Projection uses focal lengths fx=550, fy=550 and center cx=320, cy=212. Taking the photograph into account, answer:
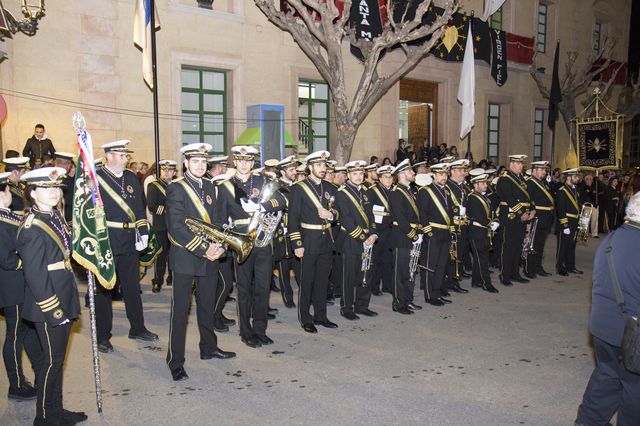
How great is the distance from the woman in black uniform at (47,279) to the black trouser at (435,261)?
5.67 metres

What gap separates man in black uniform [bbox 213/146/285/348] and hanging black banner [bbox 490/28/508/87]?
1806cm

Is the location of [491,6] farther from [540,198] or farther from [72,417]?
[72,417]

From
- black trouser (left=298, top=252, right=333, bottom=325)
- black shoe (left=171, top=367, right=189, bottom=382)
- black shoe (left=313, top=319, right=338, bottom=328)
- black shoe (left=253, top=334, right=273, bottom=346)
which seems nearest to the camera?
black shoe (left=171, top=367, right=189, bottom=382)

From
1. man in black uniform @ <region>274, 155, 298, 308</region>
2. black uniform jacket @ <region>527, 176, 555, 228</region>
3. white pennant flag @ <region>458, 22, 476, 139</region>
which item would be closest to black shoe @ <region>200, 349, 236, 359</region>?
man in black uniform @ <region>274, 155, 298, 308</region>

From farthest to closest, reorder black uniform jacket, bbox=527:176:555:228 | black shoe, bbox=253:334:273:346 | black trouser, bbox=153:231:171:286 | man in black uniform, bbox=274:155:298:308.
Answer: black uniform jacket, bbox=527:176:555:228 → black trouser, bbox=153:231:171:286 → man in black uniform, bbox=274:155:298:308 → black shoe, bbox=253:334:273:346

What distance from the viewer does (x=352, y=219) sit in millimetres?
Result: 7711

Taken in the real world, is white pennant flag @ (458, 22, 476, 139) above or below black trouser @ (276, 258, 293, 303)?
above

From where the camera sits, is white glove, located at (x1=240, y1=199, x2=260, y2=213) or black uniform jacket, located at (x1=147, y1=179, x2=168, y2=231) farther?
black uniform jacket, located at (x1=147, y1=179, x2=168, y2=231)

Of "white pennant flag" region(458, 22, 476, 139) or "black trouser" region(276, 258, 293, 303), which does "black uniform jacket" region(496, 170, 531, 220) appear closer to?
"black trouser" region(276, 258, 293, 303)

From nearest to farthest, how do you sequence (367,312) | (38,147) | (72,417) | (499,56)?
(72,417) → (367,312) → (38,147) → (499,56)

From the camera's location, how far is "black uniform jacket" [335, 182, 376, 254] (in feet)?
25.2

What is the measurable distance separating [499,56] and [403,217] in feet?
54.2

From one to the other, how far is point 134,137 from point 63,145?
5.83 ft

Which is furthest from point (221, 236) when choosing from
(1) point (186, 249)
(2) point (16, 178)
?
(2) point (16, 178)
